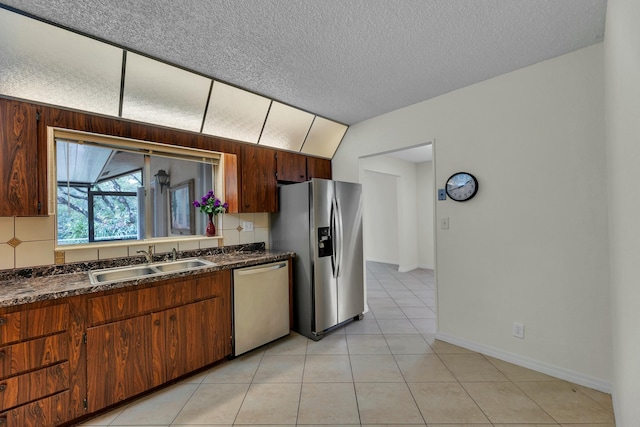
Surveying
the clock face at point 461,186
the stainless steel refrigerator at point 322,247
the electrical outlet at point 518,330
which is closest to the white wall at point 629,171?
the electrical outlet at point 518,330

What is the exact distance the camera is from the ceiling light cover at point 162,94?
204cm

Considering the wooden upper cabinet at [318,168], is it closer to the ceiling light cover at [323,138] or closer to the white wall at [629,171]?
the ceiling light cover at [323,138]

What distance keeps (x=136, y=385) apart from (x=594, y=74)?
395cm

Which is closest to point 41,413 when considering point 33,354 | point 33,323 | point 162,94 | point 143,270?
point 33,354

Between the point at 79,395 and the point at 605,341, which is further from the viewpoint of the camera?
the point at 605,341

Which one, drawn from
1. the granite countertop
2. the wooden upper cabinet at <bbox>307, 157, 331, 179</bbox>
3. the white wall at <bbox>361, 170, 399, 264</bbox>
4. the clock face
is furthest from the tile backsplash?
the white wall at <bbox>361, 170, 399, 264</bbox>

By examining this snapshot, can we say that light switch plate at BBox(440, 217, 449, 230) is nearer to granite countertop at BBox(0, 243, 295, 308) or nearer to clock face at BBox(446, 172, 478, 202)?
clock face at BBox(446, 172, 478, 202)

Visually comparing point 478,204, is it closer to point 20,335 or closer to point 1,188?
point 20,335

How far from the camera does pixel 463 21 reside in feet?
5.49

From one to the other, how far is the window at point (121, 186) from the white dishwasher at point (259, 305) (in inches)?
35.0

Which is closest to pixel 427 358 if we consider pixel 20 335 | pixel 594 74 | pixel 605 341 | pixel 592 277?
pixel 605 341

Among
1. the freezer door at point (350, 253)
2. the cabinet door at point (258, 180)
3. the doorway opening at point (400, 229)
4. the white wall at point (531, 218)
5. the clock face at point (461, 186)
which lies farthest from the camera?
the doorway opening at point (400, 229)

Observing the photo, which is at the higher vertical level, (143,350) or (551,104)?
(551,104)

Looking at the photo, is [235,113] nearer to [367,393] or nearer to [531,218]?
[367,393]
